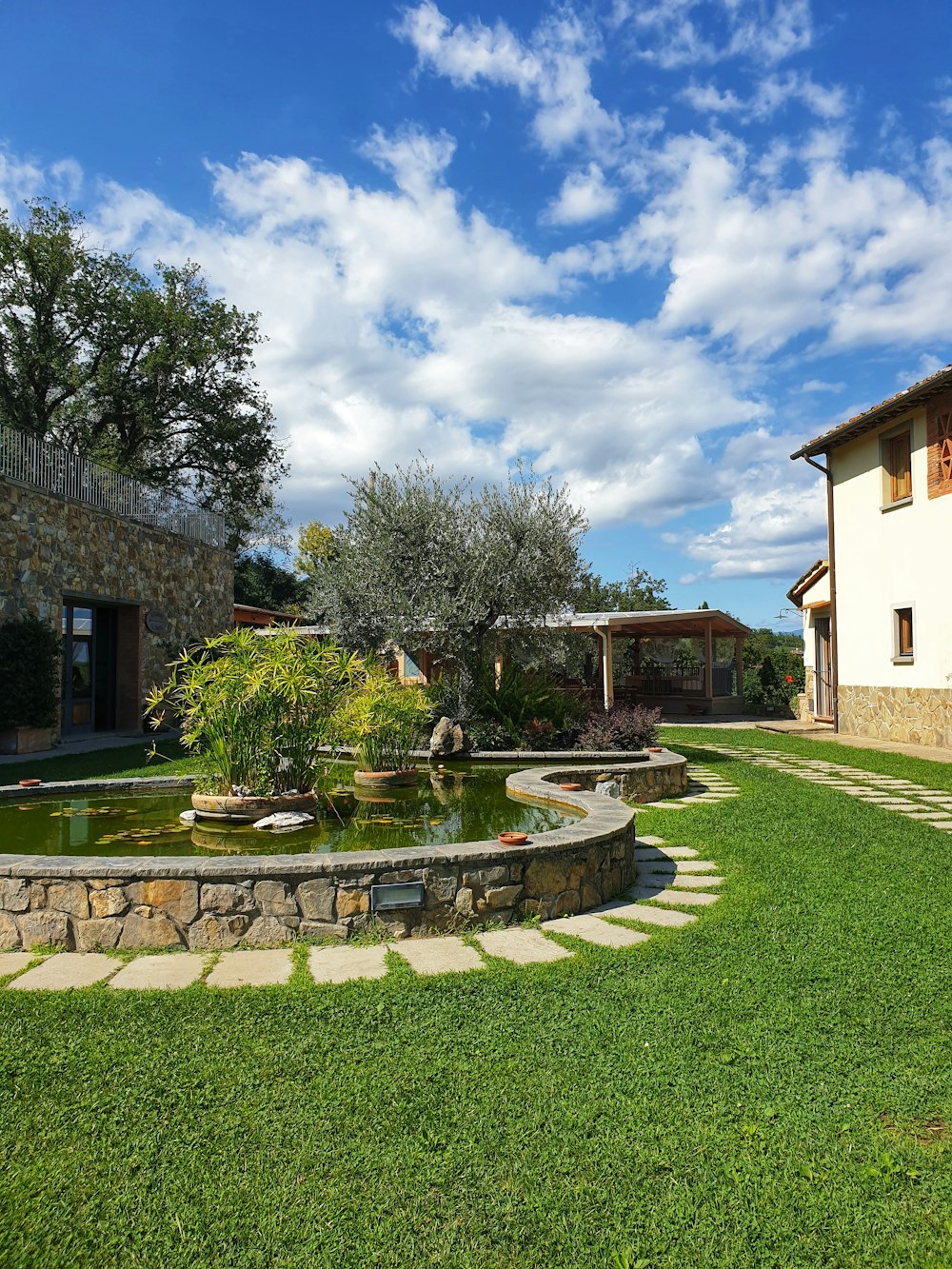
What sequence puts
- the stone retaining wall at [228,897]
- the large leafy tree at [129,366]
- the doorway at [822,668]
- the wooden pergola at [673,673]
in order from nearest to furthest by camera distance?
the stone retaining wall at [228,897] < the wooden pergola at [673,673] < the doorway at [822,668] < the large leafy tree at [129,366]

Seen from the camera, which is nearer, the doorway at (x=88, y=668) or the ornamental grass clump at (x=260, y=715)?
the ornamental grass clump at (x=260, y=715)

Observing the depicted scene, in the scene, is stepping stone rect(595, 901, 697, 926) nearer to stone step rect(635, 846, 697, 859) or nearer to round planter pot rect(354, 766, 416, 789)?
stone step rect(635, 846, 697, 859)

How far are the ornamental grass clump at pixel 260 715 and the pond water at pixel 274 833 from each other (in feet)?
1.27

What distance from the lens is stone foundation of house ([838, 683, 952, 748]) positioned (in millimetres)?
12570

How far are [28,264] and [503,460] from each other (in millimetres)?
16794

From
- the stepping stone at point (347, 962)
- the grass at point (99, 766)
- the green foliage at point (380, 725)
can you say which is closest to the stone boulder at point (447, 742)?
the green foliage at point (380, 725)

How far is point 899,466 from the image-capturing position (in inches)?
537

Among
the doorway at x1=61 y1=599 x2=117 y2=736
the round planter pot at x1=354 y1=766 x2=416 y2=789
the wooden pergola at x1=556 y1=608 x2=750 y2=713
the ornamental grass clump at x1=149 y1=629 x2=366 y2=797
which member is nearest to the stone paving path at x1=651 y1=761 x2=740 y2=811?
the round planter pot at x1=354 y1=766 x2=416 y2=789

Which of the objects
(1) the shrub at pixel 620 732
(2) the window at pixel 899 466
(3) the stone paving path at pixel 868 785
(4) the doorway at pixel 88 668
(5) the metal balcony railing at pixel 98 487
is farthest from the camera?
(4) the doorway at pixel 88 668

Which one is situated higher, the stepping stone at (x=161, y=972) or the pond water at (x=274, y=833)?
the pond water at (x=274, y=833)

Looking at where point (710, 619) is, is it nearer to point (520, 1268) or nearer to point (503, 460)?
point (503, 460)

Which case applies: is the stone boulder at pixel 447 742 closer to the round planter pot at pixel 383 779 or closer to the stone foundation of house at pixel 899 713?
the round planter pot at pixel 383 779

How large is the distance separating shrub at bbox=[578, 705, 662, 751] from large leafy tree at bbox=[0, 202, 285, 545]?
18028 mm

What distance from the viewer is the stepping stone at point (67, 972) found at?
332cm
